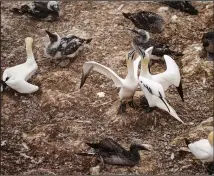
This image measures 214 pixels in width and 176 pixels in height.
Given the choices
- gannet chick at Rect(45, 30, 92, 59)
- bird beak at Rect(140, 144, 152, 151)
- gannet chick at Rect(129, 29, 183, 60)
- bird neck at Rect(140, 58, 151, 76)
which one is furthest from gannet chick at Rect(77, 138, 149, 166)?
gannet chick at Rect(45, 30, 92, 59)

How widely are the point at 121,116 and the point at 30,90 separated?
1438mm

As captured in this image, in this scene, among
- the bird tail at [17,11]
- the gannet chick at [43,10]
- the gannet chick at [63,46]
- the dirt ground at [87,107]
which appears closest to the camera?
the dirt ground at [87,107]

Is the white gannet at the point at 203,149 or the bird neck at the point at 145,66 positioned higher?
the bird neck at the point at 145,66

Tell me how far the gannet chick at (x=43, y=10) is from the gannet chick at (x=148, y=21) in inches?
54.8

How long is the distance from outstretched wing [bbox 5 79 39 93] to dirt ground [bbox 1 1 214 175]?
0.34 ft

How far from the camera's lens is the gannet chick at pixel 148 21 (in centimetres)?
906

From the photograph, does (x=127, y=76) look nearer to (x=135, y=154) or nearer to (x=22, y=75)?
(x=135, y=154)

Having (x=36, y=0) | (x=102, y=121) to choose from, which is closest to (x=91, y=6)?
(x=36, y=0)

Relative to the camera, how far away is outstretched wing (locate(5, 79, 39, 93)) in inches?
305

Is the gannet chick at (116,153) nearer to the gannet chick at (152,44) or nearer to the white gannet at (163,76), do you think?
the white gannet at (163,76)

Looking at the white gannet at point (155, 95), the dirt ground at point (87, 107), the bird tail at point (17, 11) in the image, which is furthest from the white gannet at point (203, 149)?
the bird tail at point (17, 11)

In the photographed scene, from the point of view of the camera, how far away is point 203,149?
20.4 ft

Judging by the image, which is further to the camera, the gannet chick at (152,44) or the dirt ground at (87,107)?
the gannet chick at (152,44)

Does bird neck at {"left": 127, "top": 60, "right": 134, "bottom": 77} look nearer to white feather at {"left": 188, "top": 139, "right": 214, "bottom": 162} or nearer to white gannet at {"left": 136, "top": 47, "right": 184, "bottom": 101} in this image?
white gannet at {"left": 136, "top": 47, "right": 184, "bottom": 101}
